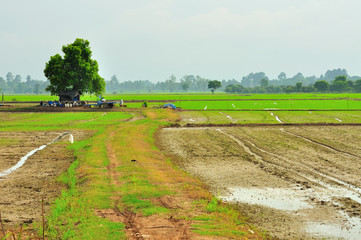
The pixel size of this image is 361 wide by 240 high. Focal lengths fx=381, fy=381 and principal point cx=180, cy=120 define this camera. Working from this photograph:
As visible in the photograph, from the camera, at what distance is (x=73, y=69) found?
75.6m

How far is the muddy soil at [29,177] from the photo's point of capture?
43.2ft

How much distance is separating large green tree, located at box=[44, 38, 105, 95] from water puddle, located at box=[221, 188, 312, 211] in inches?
2478

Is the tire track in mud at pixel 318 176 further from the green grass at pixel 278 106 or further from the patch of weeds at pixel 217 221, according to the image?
the green grass at pixel 278 106

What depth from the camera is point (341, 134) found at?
112 ft

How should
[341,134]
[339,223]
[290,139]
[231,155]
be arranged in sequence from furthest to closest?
[341,134] → [290,139] → [231,155] → [339,223]

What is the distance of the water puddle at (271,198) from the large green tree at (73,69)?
62946 mm

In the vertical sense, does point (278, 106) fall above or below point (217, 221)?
above

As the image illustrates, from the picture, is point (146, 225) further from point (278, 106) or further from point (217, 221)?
point (278, 106)

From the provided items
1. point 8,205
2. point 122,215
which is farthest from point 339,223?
point 8,205

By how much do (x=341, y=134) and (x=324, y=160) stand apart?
12.9 metres

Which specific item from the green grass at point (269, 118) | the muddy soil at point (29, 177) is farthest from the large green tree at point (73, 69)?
the muddy soil at point (29, 177)

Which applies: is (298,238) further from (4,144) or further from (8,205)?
(4,144)

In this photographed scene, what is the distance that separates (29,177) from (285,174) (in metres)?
12.6

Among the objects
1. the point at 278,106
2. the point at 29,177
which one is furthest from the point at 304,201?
the point at 278,106
